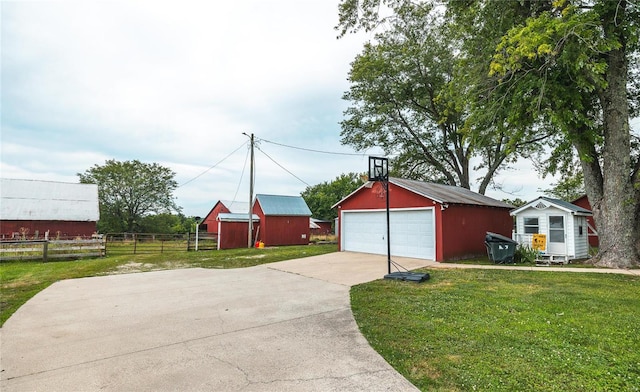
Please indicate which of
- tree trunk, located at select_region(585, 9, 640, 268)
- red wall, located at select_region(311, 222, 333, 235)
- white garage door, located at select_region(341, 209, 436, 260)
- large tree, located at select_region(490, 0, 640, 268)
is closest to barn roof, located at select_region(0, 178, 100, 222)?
white garage door, located at select_region(341, 209, 436, 260)

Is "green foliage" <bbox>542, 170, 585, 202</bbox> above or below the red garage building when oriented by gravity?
above

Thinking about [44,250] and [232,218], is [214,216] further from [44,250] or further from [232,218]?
[44,250]

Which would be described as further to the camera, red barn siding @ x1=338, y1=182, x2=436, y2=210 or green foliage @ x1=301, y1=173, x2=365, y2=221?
green foliage @ x1=301, y1=173, x2=365, y2=221

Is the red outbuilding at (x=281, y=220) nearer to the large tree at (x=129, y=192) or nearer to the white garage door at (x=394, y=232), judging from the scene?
the white garage door at (x=394, y=232)

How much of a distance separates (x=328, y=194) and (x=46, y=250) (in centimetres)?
3585

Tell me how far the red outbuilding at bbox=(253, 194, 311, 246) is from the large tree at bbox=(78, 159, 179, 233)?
18.8 meters

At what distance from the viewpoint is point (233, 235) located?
19250mm

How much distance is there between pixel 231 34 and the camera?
9.43 m

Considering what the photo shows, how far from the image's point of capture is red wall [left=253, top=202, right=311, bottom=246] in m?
20.9

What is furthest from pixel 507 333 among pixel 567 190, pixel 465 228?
pixel 567 190

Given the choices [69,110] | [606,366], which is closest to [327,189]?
[69,110]

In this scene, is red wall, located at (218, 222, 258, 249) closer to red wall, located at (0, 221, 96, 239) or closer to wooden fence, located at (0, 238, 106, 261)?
wooden fence, located at (0, 238, 106, 261)

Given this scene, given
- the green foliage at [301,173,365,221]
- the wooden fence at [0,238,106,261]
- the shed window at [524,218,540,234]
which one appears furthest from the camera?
the green foliage at [301,173,365,221]

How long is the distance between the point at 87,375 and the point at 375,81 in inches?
811
